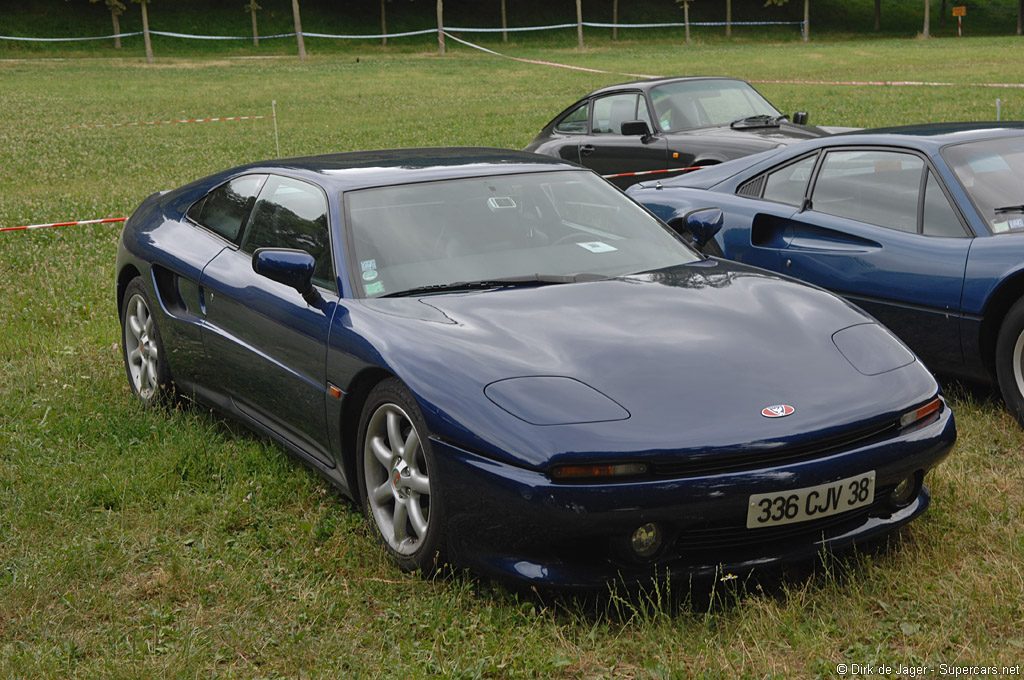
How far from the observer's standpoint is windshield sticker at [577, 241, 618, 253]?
4430mm

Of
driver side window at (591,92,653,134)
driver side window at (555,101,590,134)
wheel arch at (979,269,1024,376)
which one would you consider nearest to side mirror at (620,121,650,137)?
driver side window at (591,92,653,134)

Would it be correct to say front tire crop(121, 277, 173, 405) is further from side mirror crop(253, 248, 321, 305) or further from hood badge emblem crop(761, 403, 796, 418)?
hood badge emblem crop(761, 403, 796, 418)

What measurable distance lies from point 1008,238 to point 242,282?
10.9ft

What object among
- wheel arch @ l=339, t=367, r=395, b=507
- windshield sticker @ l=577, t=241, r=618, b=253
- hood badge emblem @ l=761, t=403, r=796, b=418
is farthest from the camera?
windshield sticker @ l=577, t=241, r=618, b=253

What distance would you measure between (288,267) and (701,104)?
7.82 meters

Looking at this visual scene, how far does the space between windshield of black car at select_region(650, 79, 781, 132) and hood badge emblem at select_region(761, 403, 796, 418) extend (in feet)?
26.2

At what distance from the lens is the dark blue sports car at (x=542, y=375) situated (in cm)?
310

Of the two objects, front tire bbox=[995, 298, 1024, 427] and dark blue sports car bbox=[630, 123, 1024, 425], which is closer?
front tire bbox=[995, 298, 1024, 427]

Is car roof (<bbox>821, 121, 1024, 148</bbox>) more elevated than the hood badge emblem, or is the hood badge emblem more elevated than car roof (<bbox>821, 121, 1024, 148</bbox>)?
car roof (<bbox>821, 121, 1024, 148</bbox>)

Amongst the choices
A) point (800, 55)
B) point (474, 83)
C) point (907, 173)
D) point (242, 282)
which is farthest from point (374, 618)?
point (800, 55)

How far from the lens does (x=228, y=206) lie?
17.1ft

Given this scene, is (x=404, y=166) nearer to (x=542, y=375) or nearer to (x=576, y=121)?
(x=542, y=375)

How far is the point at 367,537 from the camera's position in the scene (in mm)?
3908

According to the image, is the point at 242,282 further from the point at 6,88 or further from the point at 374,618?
the point at 6,88
